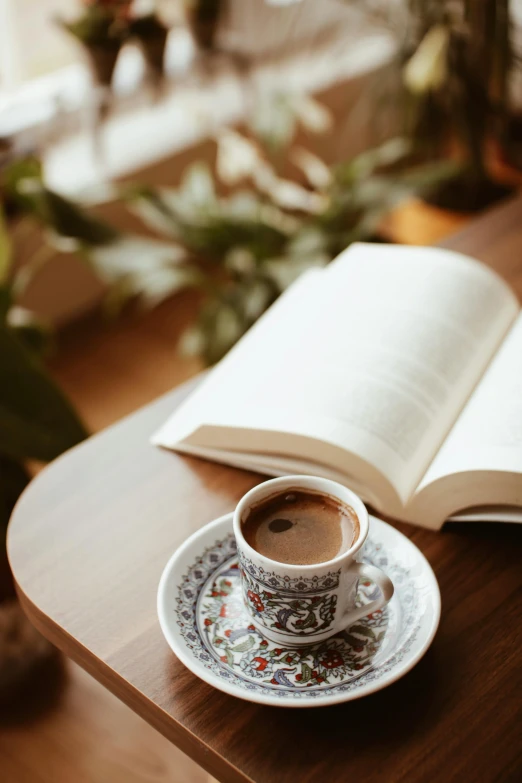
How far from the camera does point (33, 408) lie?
1.14 metres

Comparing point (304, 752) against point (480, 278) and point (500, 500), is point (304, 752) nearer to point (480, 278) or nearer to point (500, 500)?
point (500, 500)

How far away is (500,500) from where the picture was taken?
2.07 feet

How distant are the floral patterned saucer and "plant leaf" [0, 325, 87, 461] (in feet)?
1.82

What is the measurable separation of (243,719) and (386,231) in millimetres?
1567

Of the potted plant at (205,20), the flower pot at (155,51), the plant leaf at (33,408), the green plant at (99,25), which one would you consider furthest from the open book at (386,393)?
the potted plant at (205,20)

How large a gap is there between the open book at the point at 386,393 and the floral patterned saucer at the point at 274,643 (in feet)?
0.20

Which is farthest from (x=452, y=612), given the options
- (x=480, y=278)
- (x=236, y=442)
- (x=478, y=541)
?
(x=480, y=278)

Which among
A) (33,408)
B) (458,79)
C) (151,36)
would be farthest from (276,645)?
(151,36)

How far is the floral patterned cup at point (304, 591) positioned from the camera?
516mm

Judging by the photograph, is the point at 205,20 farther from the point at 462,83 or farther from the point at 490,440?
the point at 490,440

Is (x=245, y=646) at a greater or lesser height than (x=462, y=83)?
greater

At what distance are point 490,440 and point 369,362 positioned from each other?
137 mm

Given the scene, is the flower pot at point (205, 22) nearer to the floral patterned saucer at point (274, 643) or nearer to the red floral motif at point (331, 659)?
the floral patterned saucer at point (274, 643)

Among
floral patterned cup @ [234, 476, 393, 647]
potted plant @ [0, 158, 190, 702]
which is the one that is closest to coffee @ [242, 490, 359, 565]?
floral patterned cup @ [234, 476, 393, 647]
